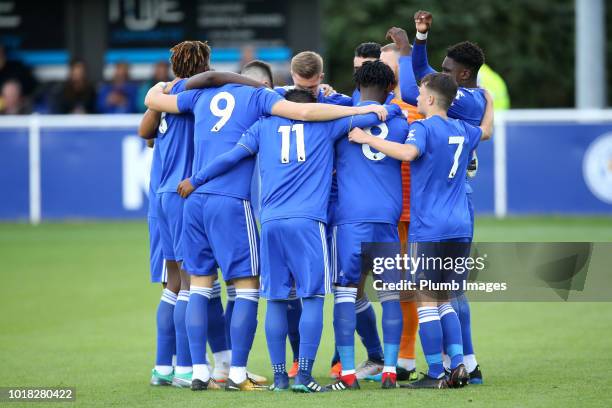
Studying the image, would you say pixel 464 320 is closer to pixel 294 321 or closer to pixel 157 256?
pixel 294 321

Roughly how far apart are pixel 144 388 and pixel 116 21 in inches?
576

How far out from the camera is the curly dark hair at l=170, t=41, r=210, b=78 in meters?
8.13

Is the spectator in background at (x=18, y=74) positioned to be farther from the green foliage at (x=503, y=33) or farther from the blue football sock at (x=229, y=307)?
the blue football sock at (x=229, y=307)

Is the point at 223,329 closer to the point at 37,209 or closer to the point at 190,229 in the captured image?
the point at 190,229

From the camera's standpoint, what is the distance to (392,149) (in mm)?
7477

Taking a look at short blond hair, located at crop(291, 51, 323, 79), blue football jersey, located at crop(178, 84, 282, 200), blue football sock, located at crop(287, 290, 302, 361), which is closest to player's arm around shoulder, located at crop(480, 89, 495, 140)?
short blond hair, located at crop(291, 51, 323, 79)

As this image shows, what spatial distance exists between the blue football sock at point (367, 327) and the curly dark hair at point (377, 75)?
159 centimetres

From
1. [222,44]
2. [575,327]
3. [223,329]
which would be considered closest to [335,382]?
[223,329]

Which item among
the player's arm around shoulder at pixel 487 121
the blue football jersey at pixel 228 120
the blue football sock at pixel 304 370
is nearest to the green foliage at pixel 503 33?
the player's arm around shoulder at pixel 487 121

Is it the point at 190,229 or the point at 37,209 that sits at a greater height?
the point at 190,229

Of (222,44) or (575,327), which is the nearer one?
(575,327)

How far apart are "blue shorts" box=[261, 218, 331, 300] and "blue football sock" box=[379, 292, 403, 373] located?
440 mm

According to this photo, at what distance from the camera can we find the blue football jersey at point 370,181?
25.1 feet

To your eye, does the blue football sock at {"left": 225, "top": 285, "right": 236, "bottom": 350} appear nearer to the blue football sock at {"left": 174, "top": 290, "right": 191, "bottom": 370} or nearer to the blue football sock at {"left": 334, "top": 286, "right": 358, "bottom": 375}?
the blue football sock at {"left": 174, "top": 290, "right": 191, "bottom": 370}
